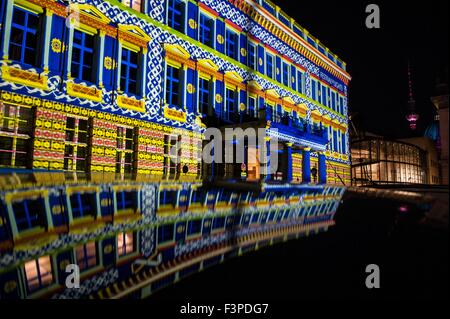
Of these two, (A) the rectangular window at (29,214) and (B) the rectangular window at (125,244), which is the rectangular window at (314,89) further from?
(B) the rectangular window at (125,244)

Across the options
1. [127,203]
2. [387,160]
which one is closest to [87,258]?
[127,203]

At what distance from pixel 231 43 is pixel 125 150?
35.7 feet

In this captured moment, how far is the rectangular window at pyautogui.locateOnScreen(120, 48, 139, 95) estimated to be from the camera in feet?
41.1

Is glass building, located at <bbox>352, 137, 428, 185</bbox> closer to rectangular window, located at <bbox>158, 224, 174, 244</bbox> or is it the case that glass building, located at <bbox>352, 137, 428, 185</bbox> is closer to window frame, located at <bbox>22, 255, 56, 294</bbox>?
rectangular window, located at <bbox>158, 224, 174, 244</bbox>

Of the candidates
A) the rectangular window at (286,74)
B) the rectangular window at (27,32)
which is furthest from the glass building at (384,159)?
the rectangular window at (27,32)

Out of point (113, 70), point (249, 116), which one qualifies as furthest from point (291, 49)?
point (113, 70)

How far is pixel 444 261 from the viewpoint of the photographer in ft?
2.99

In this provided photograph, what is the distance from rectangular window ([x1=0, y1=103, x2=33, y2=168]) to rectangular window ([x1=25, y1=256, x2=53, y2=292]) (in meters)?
10.0

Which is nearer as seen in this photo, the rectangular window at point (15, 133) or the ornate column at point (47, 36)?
the rectangular window at point (15, 133)

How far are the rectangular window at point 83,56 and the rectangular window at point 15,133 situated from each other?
2440 millimetres

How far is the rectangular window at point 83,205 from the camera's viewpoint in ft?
5.77

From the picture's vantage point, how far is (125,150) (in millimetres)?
12219
